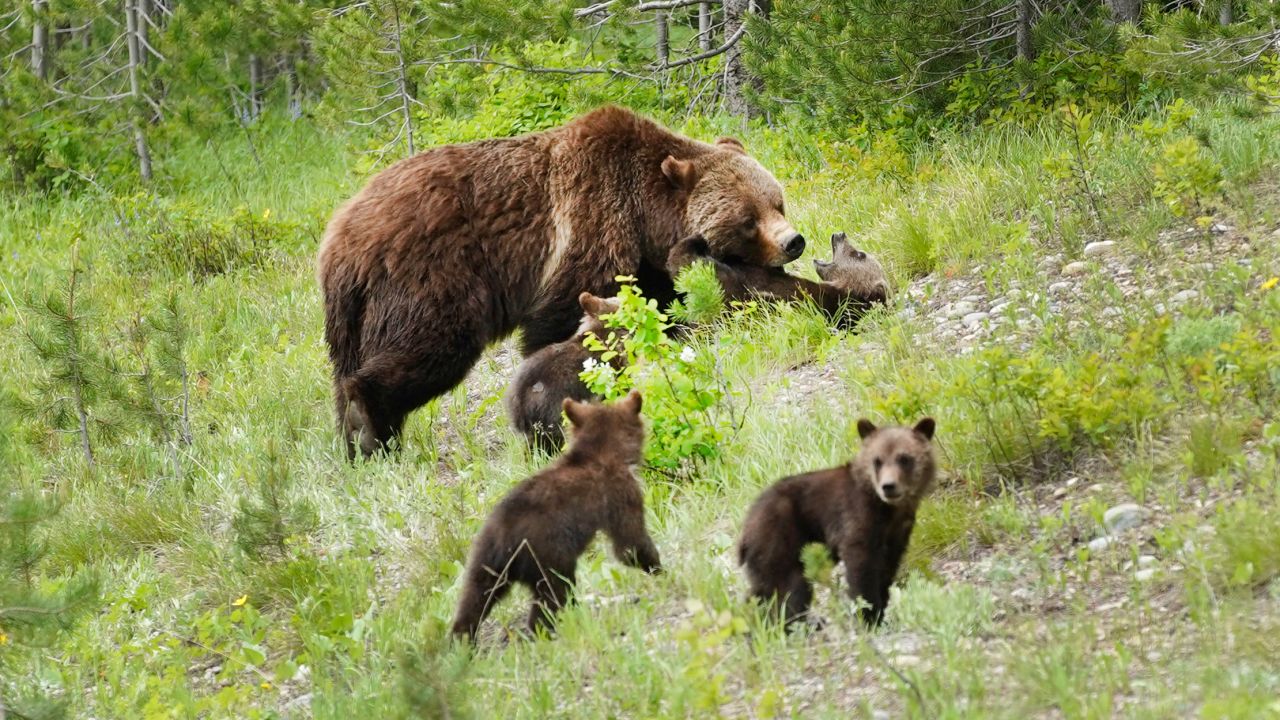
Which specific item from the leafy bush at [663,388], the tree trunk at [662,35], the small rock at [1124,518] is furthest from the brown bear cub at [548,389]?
the tree trunk at [662,35]

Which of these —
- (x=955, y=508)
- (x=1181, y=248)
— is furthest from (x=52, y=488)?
(x=1181, y=248)

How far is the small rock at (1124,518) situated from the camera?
16.0 ft

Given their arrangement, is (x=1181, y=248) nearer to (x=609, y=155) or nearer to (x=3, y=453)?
(x=609, y=155)

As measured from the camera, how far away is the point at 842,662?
4.31m

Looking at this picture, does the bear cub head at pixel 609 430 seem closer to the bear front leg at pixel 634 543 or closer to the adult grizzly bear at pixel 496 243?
the bear front leg at pixel 634 543

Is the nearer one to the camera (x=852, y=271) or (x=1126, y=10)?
(x=852, y=271)

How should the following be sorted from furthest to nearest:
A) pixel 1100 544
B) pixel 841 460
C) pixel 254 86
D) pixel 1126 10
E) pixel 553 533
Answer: pixel 254 86, pixel 1126 10, pixel 841 460, pixel 553 533, pixel 1100 544

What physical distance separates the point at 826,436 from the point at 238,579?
9.00ft

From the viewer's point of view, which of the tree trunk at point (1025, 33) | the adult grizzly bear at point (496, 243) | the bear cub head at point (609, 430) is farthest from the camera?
the tree trunk at point (1025, 33)

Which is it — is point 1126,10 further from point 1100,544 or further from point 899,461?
point 899,461

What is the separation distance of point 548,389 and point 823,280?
2189 mm

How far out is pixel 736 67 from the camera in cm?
1321

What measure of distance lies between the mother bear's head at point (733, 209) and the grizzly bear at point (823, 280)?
10 cm

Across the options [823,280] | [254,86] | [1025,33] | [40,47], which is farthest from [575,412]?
[254,86]
